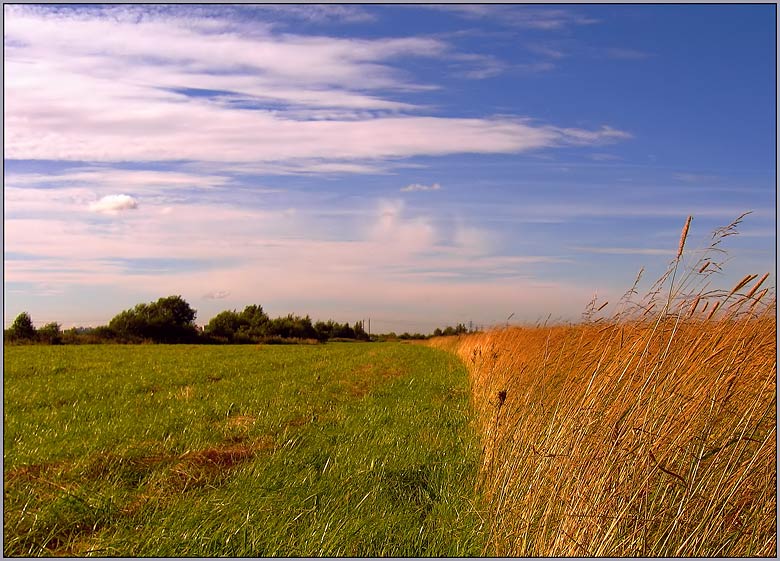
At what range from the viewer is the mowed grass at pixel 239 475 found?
14.2 ft

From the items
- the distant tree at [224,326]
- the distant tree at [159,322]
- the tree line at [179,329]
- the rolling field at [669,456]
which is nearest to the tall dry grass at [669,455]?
the rolling field at [669,456]

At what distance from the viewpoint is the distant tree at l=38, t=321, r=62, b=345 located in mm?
40591

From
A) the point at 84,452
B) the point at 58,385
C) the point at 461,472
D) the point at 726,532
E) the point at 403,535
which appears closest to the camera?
the point at 726,532

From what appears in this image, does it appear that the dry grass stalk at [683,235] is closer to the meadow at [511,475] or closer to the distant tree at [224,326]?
the meadow at [511,475]

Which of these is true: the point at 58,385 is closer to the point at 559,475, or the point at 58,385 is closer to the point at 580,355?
the point at 580,355

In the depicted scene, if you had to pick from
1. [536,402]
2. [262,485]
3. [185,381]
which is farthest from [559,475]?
[185,381]

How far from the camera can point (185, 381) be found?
14.2m

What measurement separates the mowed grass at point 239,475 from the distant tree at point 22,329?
33.1 metres

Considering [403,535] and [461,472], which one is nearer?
[403,535]

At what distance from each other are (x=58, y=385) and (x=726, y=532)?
12836 millimetres

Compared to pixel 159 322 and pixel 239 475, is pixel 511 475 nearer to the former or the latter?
pixel 239 475

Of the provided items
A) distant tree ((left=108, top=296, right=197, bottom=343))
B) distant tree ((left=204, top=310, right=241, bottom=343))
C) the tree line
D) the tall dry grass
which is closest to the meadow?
the tall dry grass

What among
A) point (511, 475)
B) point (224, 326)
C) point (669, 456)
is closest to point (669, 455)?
point (669, 456)

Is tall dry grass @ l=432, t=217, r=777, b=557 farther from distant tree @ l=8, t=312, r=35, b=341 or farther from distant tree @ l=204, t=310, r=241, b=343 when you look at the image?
distant tree @ l=204, t=310, r=241, b=343
